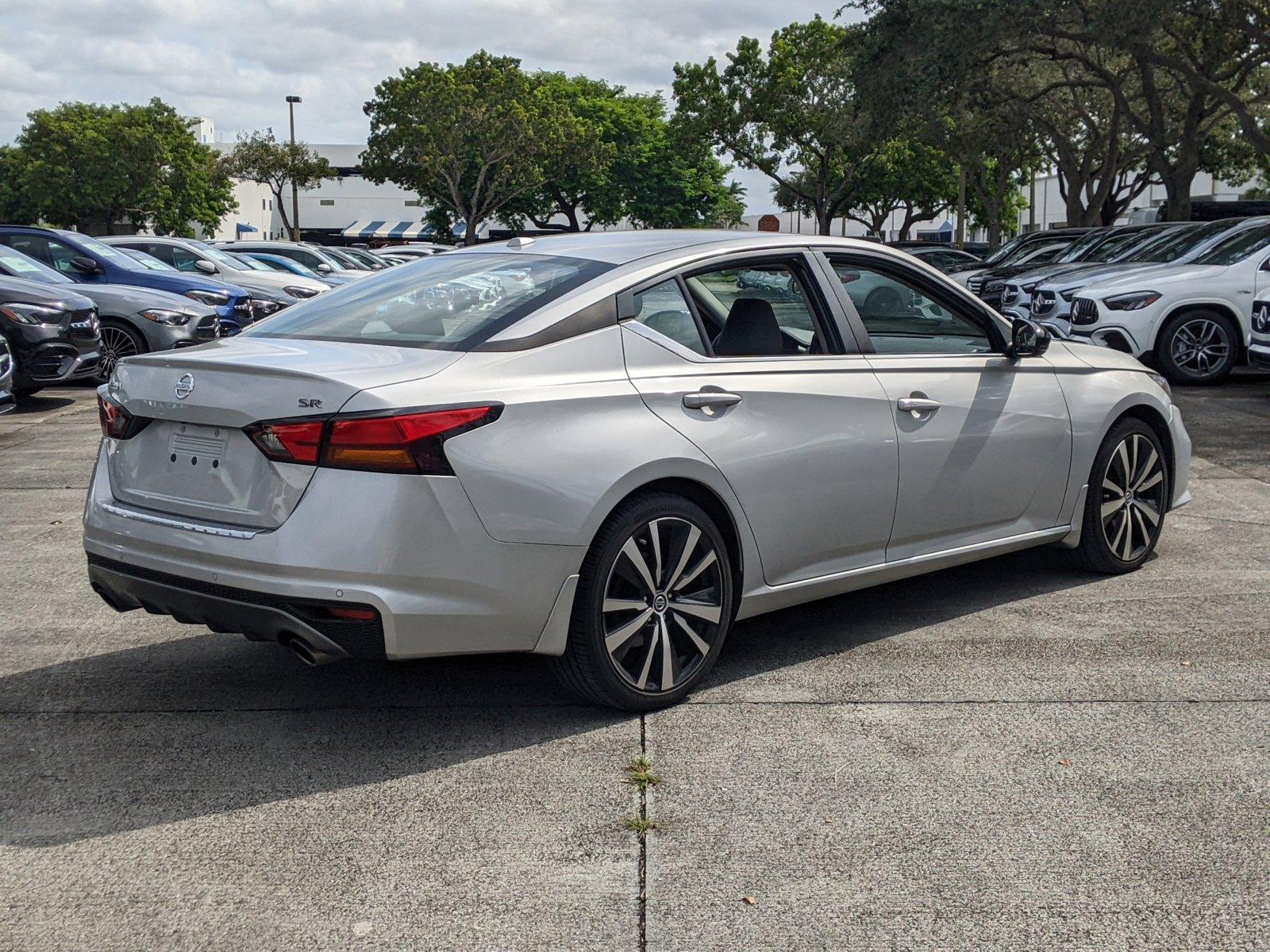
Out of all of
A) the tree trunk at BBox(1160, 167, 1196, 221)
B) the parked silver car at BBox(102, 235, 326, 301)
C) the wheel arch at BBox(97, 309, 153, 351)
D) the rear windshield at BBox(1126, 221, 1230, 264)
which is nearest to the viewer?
the wheel arch at BBox(97, 309, 153, 351)

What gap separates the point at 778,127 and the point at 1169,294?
37.0 m

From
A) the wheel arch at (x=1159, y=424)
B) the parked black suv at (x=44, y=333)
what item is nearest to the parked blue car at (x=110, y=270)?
the parked black suv at (x=44, y=333)

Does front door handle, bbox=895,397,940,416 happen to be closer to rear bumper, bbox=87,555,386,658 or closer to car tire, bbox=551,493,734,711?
car tire, bbox=551,493,734,711

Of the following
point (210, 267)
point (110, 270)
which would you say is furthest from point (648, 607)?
point (210, 267)

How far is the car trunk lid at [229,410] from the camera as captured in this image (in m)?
4.07

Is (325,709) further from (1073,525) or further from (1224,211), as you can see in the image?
(1224,211)

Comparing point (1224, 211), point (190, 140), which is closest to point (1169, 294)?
point (1224, 211)

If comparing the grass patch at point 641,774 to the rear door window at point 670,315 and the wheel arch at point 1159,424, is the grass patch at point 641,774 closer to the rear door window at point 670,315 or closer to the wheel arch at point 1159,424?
the rear door window at point 670,315

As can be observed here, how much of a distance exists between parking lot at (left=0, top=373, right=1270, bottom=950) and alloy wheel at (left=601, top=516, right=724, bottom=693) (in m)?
0.18

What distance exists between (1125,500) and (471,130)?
57009 millimetres

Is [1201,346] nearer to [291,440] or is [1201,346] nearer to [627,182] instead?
[291,440]

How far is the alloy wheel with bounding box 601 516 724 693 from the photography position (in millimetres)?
4480

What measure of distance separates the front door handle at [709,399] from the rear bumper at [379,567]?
69 cm

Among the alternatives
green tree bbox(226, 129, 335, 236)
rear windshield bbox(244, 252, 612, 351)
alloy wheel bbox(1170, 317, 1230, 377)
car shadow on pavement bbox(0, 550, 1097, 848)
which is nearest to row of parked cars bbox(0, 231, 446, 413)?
rear windshield bbox(244, 252, 612, 351)
